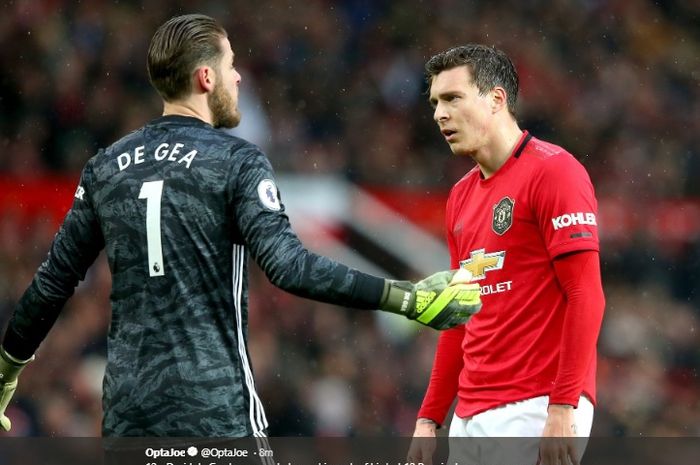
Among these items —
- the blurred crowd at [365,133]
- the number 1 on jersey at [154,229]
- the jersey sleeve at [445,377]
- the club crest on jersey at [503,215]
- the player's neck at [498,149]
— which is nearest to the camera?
the number 1 on jersey at [154,229]

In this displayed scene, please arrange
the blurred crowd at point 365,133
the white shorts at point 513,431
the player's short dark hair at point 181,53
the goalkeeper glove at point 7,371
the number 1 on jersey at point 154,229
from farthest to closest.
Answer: the blurred crowd at point 365,133, the white shorts at point 513,431, the goalkeeper glove at point 7,371, the player's short dark hair at point 181,53, the number 1 on jersey at point 154,229

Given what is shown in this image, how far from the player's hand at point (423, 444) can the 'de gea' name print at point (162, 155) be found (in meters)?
1.55

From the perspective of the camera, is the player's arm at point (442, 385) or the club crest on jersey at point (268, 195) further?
the player's arm at point (442, 385)

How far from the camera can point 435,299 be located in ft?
9.62

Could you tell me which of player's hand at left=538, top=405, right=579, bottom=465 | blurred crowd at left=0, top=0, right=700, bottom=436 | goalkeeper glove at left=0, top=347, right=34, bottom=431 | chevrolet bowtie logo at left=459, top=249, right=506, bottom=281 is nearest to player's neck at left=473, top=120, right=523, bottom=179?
chevrolet bowtie logo at left=459, top=249, right=506, bottom=281

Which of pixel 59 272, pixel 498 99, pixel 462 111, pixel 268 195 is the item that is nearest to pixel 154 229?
pixel 268 195

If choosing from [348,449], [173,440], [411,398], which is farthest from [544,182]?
[411,398]

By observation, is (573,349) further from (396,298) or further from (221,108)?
(221,108)

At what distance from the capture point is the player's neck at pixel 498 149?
395 centimetres

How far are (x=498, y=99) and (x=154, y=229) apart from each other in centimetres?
160

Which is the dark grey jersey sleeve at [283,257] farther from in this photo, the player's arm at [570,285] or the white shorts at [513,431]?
the white shorts at [513,431]

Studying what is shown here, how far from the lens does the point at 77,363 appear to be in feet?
27.6

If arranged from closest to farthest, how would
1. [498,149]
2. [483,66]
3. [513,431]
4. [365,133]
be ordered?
1. [513,431]
2. [498,149]
3. [483,66]
4. [365,133]

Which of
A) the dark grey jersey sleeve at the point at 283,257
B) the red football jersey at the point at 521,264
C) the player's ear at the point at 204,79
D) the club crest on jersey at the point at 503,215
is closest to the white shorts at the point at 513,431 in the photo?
the red football jersey at the point at 521,264
